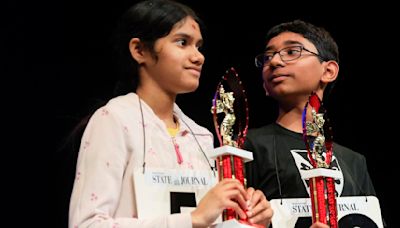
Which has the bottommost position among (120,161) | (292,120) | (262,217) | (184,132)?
(262,217)

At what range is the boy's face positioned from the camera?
229cm

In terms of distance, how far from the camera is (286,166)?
2133mm

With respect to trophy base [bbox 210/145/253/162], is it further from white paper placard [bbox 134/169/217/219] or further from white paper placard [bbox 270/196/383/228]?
white paper placard [bbox 270/196/383/228]

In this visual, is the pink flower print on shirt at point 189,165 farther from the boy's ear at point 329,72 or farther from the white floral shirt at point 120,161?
the boy's ear at point 329,72

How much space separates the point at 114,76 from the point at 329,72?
2.51ft

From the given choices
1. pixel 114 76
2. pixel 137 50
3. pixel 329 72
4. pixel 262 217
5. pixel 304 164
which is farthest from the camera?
pixel 114 76

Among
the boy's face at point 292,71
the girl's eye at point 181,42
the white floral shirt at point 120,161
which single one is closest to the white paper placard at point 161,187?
the white floral shirt at point 120,161

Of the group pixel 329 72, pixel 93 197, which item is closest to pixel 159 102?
pixel 93 197

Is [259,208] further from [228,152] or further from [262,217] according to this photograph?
[228,152]

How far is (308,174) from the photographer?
71.7 inches

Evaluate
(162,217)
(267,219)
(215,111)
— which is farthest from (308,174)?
(162,217)

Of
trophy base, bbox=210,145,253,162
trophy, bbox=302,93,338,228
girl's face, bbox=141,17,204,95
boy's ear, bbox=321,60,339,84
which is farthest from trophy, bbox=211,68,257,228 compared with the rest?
boy's ear, bbox=321,60,339,84

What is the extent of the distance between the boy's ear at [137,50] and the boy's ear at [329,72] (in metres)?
0.74

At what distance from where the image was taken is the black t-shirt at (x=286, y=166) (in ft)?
6.86
